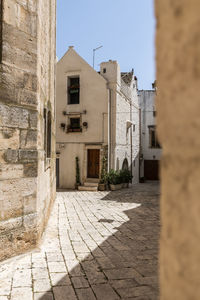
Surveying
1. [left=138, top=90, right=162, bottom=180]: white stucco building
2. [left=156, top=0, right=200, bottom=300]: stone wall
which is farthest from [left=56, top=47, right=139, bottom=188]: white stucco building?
[left=156, top=0, right=200, bottom=300]: stone wall

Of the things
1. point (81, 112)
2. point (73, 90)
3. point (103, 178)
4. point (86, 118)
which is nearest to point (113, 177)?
point (103, 178)

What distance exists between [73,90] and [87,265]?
1383 cm

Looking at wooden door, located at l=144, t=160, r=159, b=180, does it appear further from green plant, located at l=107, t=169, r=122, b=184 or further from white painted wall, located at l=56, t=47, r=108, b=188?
white painted wall, located at l=56, t=47, r=108, b=188

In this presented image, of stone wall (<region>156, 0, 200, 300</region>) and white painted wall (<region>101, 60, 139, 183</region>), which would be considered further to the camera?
white painted wall (<region>101, 60, 139, 183</region>)

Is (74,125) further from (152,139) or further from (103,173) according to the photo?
(152,139)

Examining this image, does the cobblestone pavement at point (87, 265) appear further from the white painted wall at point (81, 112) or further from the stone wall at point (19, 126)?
the white painted wall at point (81, 112)

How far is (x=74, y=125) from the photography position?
53.6 ft

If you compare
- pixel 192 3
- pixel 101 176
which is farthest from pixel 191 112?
pixel 101 176

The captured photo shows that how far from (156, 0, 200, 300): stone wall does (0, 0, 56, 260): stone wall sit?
3.55m

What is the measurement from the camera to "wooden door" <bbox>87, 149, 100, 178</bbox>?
15.9m

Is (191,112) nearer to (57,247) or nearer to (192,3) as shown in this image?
(192,3)

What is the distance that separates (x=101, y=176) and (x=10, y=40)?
11.5m

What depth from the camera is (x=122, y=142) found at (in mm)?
17438

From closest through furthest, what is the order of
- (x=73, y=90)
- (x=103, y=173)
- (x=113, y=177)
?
(x=113, y=177) < (x=103, y=173) < (x=73, y=90)
